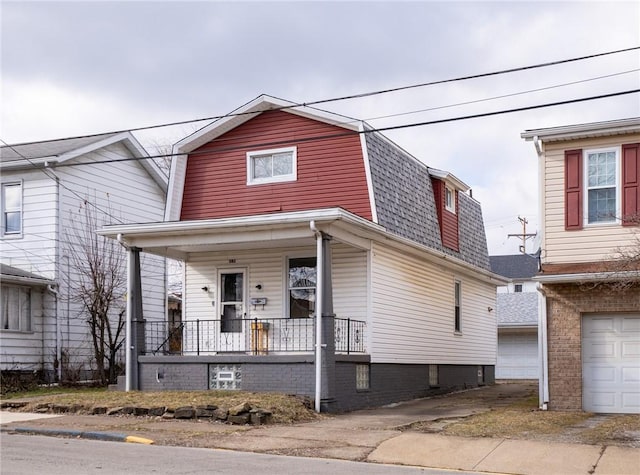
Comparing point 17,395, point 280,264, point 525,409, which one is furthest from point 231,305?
point 525,409

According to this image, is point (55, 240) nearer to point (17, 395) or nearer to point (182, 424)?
point (17, 395)

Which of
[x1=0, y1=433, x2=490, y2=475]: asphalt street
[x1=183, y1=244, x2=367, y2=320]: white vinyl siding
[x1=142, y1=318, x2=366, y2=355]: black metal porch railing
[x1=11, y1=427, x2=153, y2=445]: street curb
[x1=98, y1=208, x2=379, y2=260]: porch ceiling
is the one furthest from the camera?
[x1=183, y1=244, x2=367, y2=320]: white vinyl siding

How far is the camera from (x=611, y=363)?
18.0 metres

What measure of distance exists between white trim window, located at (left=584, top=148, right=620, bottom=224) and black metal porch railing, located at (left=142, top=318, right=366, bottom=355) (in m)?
5.86

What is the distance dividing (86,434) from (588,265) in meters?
10.7

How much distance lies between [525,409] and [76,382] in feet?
43.6

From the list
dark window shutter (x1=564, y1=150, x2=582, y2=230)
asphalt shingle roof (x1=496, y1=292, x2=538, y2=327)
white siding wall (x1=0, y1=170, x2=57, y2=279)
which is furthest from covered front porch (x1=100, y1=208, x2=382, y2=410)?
asphalt shingle roof (x1=496, y1=292, x2=538, y2=327)

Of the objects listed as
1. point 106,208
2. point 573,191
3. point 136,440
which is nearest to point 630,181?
point 573,191

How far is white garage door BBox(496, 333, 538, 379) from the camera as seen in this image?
3675 centimetres

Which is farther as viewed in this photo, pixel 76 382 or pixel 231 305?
pixel 76 382

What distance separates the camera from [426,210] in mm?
24109

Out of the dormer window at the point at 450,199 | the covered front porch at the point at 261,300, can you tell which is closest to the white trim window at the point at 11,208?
the covered front porch at the point at 261,300

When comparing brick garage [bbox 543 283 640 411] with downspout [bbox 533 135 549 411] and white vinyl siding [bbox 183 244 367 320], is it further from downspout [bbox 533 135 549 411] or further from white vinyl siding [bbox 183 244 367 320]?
white vinyl siding [bbox 183 244 367 320]

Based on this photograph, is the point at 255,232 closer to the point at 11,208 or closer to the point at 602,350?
the point at 602,350
